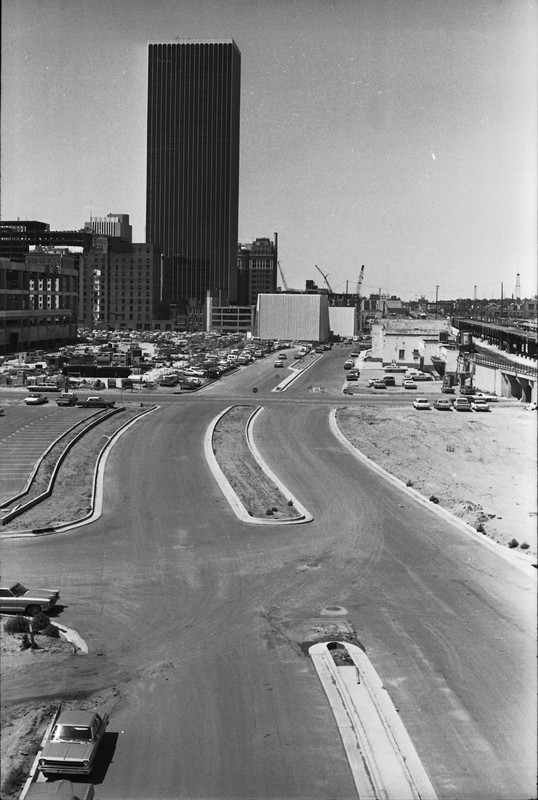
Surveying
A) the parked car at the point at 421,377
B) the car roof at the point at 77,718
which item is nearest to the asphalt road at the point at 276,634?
the car roof at the point at 77,718

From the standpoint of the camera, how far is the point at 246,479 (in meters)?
19.3

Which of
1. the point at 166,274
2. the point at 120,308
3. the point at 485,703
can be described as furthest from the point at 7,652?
the point at 166,274

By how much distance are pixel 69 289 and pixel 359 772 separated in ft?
206

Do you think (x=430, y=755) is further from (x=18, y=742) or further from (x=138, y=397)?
(x=138, y=397)

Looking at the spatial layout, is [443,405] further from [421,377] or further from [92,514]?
[92,514]

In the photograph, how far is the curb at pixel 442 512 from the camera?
1336cm

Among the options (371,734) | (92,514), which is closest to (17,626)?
(371,734)

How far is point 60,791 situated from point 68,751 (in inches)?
20.2

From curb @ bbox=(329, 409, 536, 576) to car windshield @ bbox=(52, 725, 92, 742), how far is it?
7449 mm

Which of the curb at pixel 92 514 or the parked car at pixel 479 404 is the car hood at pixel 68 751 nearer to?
the curb at pixel 92 514

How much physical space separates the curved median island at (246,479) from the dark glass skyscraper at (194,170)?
329 ft

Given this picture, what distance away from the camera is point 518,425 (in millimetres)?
28609

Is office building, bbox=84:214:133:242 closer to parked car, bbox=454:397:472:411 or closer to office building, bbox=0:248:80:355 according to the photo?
office building, bbox=0:248:80:355

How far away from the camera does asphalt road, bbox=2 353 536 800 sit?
25.1 feet
